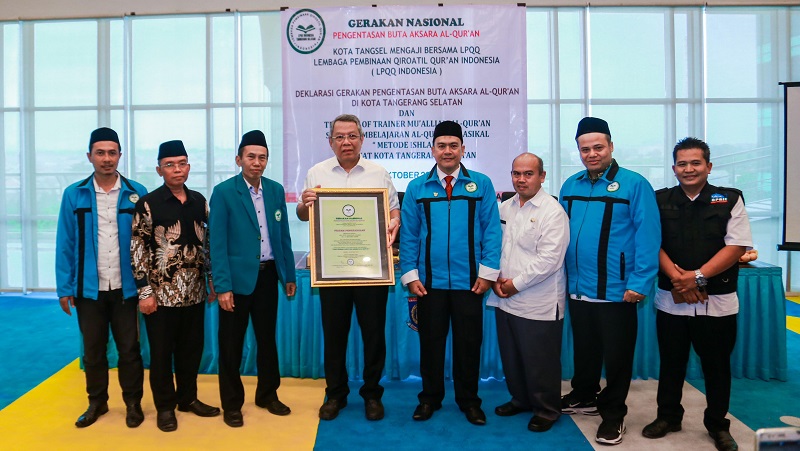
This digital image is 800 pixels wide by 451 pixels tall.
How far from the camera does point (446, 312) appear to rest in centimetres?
299

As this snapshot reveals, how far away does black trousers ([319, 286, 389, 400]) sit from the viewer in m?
3.01

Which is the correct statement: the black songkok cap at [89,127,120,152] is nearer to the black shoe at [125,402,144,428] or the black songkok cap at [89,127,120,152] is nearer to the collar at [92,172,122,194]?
the collar at [92,172,122,194]

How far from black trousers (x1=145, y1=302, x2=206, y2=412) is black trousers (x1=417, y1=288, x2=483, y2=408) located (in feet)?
4.14

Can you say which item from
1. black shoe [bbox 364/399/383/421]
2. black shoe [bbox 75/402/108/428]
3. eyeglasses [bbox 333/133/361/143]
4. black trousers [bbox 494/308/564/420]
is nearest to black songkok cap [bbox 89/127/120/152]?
eyeglasses [bbox 333/133/361/143]

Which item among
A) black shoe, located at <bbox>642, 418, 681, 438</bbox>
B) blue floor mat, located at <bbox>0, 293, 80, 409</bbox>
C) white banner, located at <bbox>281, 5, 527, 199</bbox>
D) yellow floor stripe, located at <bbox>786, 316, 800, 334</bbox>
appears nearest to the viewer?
black shoe, located at <bbox>642, 418, 681, 438</bbox>

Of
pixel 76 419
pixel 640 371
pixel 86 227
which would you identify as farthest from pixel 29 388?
pixel 640 371

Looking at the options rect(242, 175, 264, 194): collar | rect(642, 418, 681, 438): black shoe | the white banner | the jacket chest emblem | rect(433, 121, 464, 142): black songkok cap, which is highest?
the white banner

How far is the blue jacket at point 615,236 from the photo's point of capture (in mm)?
2588

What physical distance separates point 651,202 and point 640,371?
1.66 m

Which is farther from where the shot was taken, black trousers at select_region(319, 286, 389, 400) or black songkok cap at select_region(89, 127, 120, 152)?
black trousers at select_region(319, 286, 389, 400)

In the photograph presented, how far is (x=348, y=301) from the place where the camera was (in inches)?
120

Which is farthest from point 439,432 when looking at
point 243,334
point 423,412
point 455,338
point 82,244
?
point 82,244

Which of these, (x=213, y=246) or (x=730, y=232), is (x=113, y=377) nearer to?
(x=213, y=246)

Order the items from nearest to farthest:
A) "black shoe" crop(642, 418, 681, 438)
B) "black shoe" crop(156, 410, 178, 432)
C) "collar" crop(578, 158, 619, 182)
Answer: "collar" crop(578, 158, 619, 182) → "black shoe" crop(642, 418, 681, 438) → "black shoe" crop(156, 410, 178, 432)
